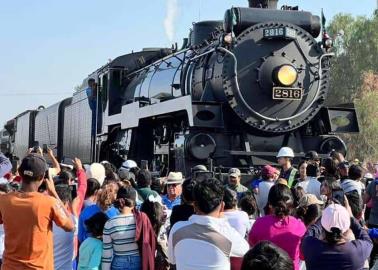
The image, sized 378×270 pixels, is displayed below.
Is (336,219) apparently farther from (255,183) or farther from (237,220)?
(255,183)

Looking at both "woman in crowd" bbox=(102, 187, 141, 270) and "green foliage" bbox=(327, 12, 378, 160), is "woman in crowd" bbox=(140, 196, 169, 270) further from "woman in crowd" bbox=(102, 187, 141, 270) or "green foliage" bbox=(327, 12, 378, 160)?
"green foliage" bbox=(327, 12, 378, 160)

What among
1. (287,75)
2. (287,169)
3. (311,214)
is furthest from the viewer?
(287,75)

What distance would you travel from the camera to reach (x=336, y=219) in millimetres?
4336

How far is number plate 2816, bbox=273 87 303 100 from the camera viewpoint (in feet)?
35.6

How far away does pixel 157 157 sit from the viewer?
1331 centimetres

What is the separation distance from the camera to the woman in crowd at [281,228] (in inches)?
198

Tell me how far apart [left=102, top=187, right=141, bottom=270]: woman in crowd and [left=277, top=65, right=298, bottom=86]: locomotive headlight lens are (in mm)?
6131

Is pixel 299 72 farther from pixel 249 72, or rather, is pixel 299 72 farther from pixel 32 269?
pixel 32 269

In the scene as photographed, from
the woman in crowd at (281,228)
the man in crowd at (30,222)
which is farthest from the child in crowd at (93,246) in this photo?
the woman in crowd at (281,228)

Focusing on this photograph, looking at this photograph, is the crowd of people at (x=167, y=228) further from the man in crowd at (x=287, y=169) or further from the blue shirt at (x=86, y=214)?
the man in crowd at (x=287, y=169)

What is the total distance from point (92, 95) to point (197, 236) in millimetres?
13656

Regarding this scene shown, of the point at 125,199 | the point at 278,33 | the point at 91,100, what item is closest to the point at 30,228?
the point at 125,199

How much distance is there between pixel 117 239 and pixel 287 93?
631 cm

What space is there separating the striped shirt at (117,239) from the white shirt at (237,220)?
2.37 ft
